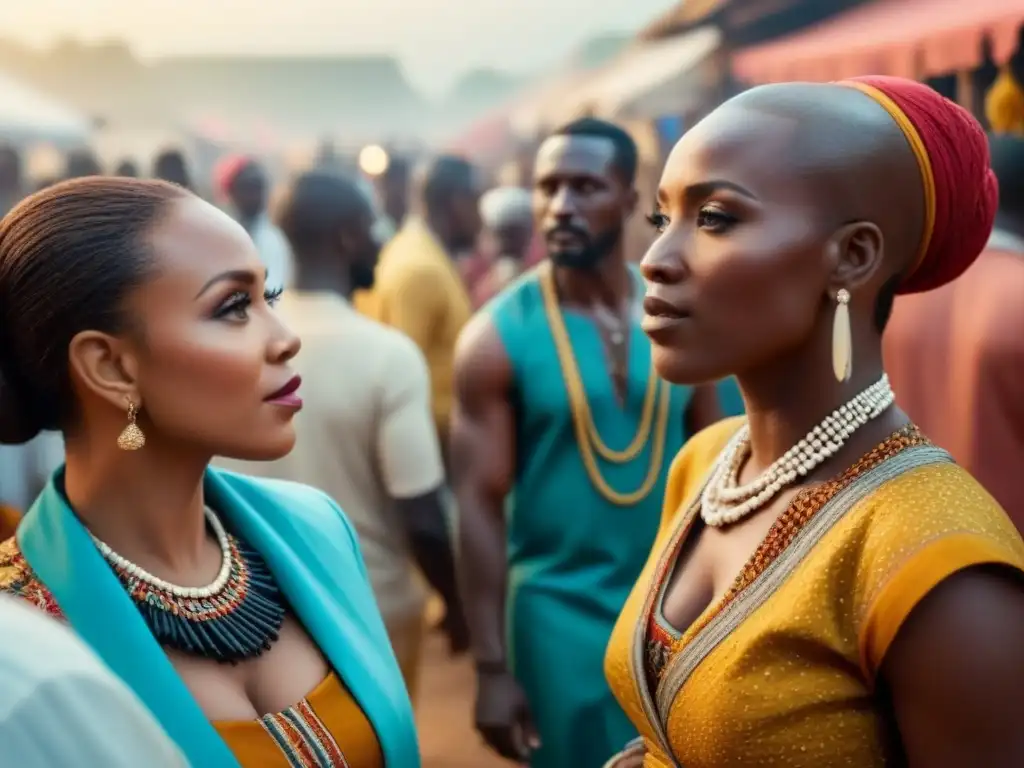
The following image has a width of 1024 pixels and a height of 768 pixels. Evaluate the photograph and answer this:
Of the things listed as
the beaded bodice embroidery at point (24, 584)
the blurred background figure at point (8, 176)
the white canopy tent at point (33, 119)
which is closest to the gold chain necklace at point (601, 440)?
the beaded bodice embroidery at point (24, 584)

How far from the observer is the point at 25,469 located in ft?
9.28

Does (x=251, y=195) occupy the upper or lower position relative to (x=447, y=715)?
upper

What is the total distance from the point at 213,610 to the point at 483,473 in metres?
1.31

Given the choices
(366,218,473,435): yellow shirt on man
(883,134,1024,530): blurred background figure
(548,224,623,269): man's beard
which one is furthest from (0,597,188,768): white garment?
(366,218,473,435): yellow shirt on man

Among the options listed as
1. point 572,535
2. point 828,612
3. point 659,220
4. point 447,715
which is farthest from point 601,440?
point 447,715

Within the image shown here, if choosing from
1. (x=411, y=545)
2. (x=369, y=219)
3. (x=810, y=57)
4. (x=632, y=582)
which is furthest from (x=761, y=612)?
(x=810, y=57)

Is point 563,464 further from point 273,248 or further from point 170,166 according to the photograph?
point 170,166

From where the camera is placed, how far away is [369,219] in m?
3.17

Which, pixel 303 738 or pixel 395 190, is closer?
pixel 303 738

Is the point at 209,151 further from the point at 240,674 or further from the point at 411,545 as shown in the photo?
the point at 240,674

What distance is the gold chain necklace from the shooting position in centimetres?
268

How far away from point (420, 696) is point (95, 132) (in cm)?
867

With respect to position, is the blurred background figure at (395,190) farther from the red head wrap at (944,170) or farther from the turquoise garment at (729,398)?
the red head wrap at (944,170)

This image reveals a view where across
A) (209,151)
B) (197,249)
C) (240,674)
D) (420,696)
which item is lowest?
(420,696)
